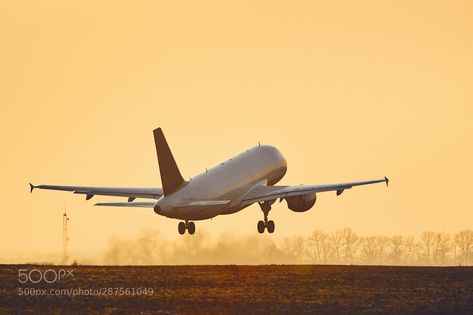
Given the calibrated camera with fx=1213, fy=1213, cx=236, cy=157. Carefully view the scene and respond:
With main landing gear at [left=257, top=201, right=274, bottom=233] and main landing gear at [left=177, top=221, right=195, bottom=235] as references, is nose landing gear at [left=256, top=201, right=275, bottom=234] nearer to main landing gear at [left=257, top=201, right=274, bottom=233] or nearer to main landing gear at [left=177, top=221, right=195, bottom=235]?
main landing gear at [left=257, top=201, right=274, bottom=233]

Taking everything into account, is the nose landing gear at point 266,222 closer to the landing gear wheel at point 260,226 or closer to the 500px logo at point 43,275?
the landing gear wheel at point 260,226

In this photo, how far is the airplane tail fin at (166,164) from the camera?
264 ft

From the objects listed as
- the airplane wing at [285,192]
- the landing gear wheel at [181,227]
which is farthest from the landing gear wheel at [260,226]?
the landing gear wheel at [181,227]

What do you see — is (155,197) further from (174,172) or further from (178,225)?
(174,172)

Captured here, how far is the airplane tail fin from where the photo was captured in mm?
80562

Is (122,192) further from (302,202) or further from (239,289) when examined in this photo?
(239,289)

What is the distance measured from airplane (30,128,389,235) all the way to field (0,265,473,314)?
24.1 ft

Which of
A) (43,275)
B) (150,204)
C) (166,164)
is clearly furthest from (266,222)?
(43,275)

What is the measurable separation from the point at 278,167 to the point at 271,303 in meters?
43.8

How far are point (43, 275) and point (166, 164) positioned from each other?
47.4 feet

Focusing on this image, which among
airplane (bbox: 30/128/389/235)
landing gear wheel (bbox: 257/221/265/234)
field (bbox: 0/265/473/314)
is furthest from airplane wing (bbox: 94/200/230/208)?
landing gear wheel (bbox: 257/221/265/234)

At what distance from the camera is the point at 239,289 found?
210 ft

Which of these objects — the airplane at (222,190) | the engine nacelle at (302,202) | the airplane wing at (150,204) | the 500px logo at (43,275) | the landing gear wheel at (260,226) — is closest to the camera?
the 500px logo at (43,275)

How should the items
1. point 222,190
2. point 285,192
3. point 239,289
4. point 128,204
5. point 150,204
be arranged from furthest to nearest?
1. point 285,192
2. point 222,190
3. point 150,204
4. point 128,204
5. point 239,289
